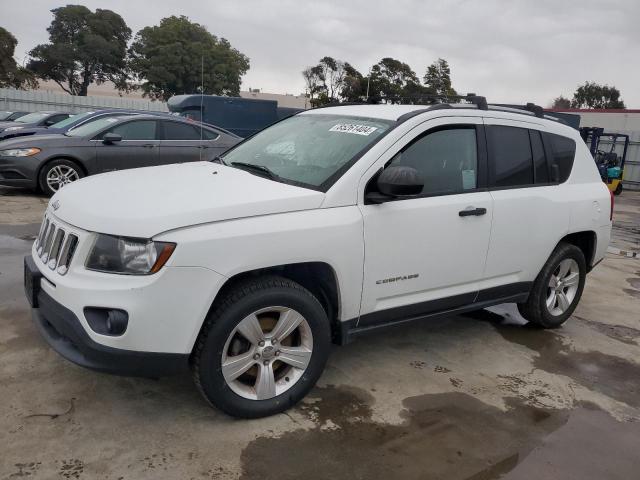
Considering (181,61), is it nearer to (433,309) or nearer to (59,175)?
(59,175)

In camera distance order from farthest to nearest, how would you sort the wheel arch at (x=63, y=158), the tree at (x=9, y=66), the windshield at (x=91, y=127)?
the tree at (x=9, y=66) < the windshield at (x=91, y=127) < the wheel arch at (x=63, y=158)

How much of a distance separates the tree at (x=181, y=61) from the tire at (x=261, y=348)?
44829mm

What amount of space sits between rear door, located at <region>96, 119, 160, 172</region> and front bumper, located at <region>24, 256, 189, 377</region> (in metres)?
6.87

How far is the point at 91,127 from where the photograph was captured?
9719 millimetres

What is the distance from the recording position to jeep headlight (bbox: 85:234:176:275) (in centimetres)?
272

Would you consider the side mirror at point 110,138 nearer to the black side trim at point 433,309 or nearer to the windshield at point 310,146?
the windshield at point 310,146

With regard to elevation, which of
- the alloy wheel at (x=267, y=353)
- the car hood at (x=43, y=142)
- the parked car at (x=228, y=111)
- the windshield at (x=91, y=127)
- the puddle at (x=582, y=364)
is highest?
the parked car at (x=228, y=111)

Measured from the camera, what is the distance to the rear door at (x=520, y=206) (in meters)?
4.09

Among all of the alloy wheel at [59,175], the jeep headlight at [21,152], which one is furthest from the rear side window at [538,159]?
the jeep headlight at [21,152]

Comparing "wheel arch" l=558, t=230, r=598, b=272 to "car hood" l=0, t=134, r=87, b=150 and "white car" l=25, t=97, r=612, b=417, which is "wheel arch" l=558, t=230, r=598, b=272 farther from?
"car hood" l=0, t=134, r=87, b=150

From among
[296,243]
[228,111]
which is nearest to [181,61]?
[228,111]

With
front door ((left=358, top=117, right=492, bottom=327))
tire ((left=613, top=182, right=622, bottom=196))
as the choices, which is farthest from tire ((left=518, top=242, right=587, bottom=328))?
tire ((left=613, top=182, right=622, bottom=196))

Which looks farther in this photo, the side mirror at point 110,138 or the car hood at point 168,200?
the side mirror at point 110,138

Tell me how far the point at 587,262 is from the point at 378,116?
2582 mm
